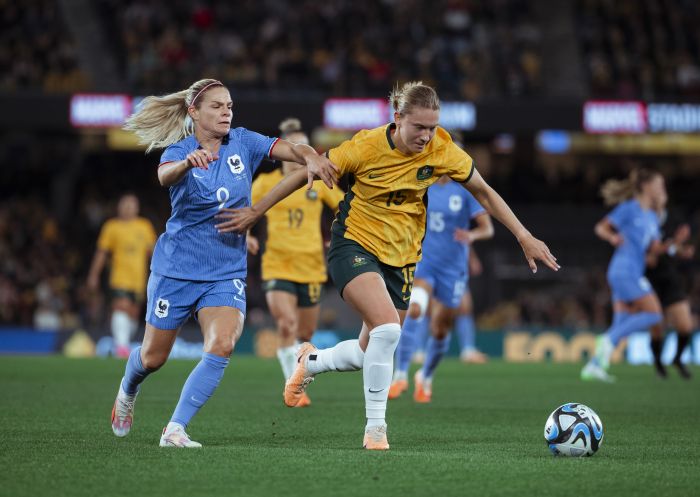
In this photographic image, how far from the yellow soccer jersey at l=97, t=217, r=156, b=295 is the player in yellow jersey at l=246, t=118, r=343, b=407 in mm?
6851

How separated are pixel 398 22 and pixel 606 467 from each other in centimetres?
2332

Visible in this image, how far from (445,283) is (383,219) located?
173 inches

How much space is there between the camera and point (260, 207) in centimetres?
695

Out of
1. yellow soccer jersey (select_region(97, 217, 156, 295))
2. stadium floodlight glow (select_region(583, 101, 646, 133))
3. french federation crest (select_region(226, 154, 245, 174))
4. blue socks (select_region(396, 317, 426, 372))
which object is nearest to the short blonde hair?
french federation crest (select_region(226, 154, 245, 174))

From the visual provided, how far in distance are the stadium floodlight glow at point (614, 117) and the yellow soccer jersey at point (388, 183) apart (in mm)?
18009

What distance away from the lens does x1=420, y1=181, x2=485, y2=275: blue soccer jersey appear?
1162 centimetres

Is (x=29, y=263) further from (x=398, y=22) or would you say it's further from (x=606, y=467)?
(x=606, y=467)

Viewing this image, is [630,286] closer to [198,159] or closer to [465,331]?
[465,331]

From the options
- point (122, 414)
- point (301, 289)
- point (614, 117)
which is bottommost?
point (122, 414)

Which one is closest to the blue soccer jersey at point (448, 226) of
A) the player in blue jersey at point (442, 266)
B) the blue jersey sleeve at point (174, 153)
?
the player in blue jersey at point (442, 266)

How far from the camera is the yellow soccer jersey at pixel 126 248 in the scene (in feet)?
58.3

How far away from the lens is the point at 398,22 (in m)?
28.5

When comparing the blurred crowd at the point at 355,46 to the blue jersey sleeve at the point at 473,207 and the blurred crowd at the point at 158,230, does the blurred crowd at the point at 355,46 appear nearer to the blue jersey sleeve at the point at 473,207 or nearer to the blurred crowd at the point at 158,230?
the blurred crowd at the point at 158,230

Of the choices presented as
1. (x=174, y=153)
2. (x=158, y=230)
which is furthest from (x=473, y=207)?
(x=158, y=230)
